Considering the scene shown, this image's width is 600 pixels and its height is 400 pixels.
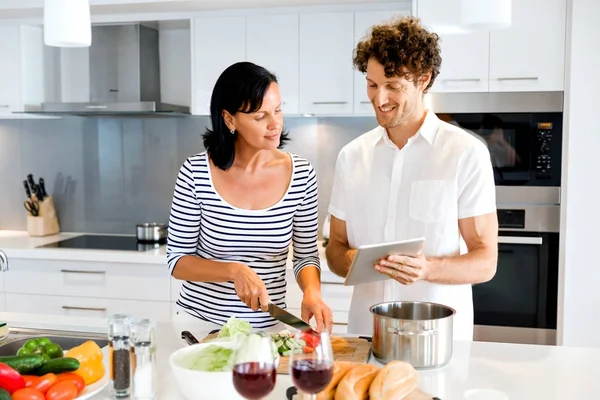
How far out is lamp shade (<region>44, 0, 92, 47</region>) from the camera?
6.12ft

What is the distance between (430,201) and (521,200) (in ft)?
4.17

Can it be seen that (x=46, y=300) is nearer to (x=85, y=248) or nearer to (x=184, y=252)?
(x=85, y=248)

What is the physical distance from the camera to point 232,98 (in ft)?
6.42

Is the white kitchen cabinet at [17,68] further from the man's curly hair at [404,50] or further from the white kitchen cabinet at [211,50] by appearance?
the man's curly hair at [404,50]

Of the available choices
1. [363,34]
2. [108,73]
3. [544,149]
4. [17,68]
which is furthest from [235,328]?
[17,68]

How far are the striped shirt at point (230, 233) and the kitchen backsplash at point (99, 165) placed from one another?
5.84ft

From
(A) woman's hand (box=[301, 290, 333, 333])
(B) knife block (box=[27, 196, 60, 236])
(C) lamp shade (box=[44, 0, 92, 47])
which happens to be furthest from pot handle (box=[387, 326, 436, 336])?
(B) knife block (box=[27, 196, 60, 236])

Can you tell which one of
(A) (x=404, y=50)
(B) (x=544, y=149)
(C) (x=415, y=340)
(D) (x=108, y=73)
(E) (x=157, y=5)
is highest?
(E) (x=157, y=5)

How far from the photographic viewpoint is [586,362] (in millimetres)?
1671

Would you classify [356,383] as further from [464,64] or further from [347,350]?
[464,64]

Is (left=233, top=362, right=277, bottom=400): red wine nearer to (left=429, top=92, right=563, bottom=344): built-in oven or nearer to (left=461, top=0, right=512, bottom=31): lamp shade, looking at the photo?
(left=461, top=0, right=512, bottom=31): lamp shade

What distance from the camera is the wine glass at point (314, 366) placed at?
1.15 m

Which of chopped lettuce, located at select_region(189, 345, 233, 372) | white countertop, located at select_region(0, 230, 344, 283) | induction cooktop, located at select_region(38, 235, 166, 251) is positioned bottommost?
white countertop, located at select_region(0, 230, 344, 283)

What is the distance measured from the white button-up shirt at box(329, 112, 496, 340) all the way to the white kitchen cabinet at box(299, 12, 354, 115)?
1.28m
